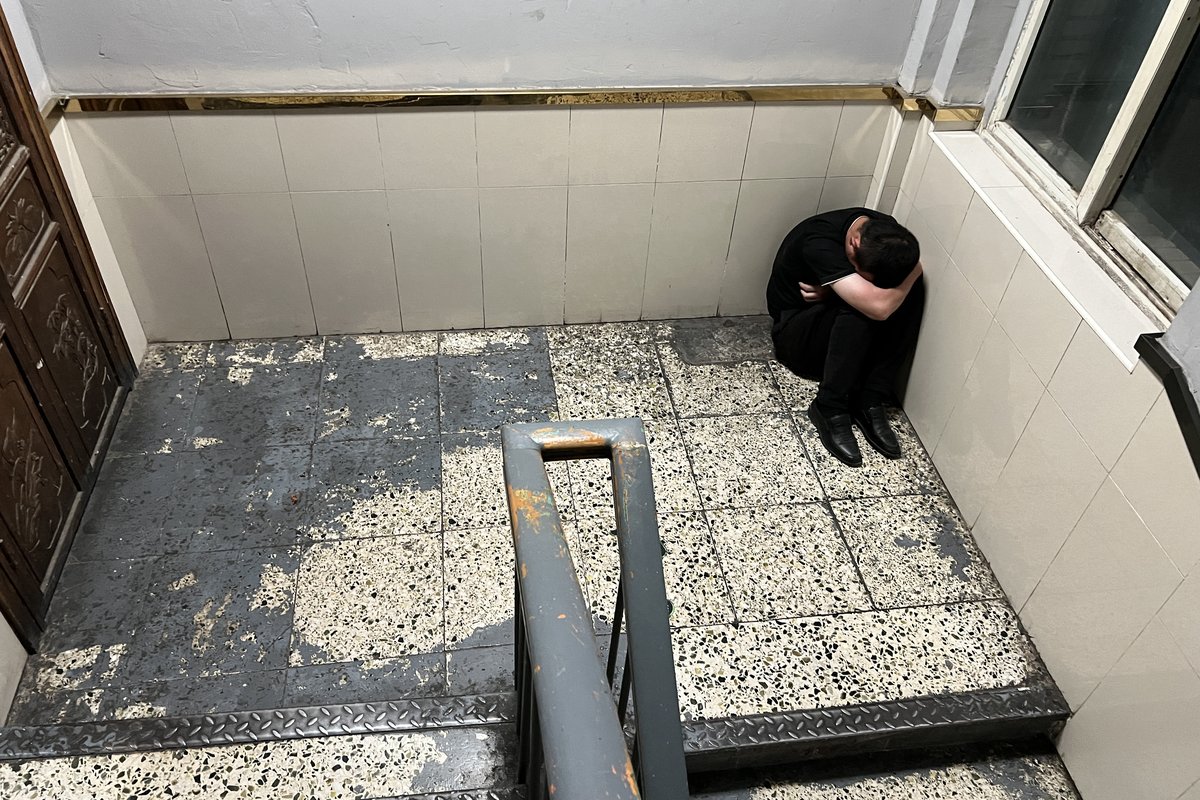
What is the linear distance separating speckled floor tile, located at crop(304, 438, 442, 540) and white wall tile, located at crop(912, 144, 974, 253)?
5.71 feet

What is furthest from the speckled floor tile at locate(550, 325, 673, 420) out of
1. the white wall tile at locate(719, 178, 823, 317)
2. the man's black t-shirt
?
the man's black t-shirt

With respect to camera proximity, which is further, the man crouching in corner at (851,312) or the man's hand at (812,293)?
the man's hand at (812,293)

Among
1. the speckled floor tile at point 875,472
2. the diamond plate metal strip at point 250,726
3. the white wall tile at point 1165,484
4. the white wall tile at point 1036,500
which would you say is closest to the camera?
the white wall tile at point 1165,484

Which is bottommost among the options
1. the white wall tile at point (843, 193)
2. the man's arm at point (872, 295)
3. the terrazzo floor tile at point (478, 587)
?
the terrazzo floor tile at point (478, 587)

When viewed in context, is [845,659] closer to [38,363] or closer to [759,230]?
[759,230]

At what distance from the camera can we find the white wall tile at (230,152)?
102 inches

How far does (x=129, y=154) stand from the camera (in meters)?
2.61

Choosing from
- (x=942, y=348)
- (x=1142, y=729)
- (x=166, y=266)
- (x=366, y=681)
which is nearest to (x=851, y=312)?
(x=942, y=348)

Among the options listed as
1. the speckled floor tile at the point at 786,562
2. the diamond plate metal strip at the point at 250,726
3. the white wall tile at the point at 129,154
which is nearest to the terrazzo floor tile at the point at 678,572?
the speckled floor tile at the point at 786,562

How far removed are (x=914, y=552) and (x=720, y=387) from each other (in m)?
0.87

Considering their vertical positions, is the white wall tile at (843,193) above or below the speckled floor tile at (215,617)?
above

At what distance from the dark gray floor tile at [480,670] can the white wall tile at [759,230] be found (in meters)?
1.68

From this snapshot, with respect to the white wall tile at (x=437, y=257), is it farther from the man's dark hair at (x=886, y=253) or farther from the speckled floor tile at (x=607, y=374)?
the man's dark hair at (x=886, y=253)

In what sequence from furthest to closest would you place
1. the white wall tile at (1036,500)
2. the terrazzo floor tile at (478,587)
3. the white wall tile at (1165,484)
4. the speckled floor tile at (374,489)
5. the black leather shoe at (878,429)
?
the black leather shoe at (878,429) → the speckled floor tile at (374,489) → the terrazzo floor tile at (478,587) → the white wall tile at (1036,500) → the white wall tile at (1165,484)
